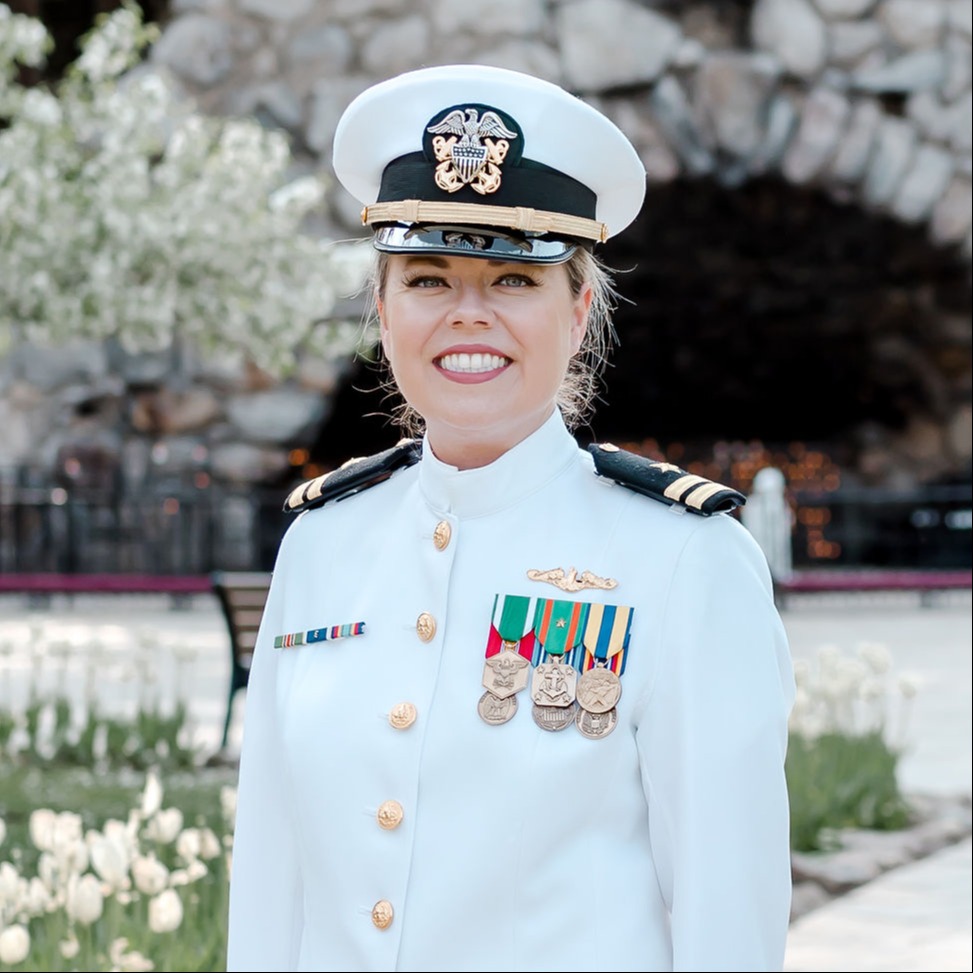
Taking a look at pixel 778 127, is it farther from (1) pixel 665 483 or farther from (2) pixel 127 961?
(1) pixel 665 483

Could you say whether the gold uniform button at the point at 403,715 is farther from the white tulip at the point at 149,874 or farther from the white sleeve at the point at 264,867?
the white tulip at the point at 149,874

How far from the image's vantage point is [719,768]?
1.83 metres

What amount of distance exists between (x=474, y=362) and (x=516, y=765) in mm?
469

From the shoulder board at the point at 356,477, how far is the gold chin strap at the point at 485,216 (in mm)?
408

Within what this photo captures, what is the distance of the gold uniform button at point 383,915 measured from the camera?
1.96 meters

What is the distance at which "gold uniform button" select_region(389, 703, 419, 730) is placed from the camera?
6.57 ft

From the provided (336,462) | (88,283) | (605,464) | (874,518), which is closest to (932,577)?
(874,518)

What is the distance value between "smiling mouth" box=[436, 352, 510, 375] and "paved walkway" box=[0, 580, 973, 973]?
323 centimetres

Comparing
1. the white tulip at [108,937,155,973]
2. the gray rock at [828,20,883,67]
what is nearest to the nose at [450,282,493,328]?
the white tulip at [108,937,155,973]

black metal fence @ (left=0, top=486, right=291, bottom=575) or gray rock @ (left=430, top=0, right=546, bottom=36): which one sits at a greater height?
gray rock @ (left=430, top=0, right=546, bottom=36)

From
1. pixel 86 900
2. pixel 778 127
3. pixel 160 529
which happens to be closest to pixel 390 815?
pixel 86 900

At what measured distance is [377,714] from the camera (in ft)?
6.71

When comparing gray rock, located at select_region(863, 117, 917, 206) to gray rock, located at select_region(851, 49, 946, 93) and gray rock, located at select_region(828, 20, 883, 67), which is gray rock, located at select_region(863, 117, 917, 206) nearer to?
gray rock, located at select_region(851, 49, 946, 93)

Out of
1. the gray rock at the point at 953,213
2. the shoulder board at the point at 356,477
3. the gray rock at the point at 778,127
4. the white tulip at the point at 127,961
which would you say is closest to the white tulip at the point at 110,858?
the white tulip at the point at 127,961
